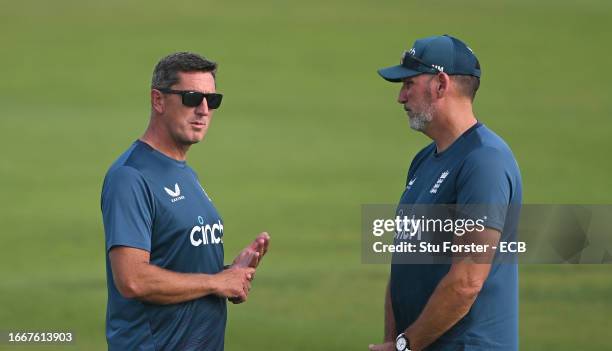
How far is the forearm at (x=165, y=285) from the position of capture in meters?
5.57

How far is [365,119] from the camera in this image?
21.2 m

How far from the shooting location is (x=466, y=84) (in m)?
5.83

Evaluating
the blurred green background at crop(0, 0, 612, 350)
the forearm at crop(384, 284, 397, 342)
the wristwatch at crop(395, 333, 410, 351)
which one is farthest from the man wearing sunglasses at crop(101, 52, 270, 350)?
the blurred green background at crop(0, 0, 612, 350)

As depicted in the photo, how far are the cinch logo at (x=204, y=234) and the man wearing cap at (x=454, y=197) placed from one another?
89 centimetres

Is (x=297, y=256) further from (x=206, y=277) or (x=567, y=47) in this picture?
(x=567, y=47)

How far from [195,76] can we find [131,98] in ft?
56.4

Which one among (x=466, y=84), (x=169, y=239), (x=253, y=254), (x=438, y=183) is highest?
(x=466, y=84)

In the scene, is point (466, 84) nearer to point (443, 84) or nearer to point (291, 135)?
point (443, 84)

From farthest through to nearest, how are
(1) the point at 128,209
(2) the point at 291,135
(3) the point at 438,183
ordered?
1. (2) the point at 291,135
2. (3) the point at 438,183
3. (1) the point at 128,209

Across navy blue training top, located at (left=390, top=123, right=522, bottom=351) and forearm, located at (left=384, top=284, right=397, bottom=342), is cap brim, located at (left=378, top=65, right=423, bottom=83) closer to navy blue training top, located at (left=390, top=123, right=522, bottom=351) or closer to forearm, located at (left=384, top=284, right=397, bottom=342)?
navy blue training top, located at (left=390, top=123, right=522, bottom=351)

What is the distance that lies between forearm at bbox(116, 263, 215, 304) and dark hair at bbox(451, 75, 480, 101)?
1.48 meters

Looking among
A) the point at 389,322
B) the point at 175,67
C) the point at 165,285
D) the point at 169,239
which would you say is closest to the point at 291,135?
the point at 389,322

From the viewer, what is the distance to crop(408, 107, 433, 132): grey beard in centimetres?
579

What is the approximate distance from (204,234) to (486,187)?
139cm
